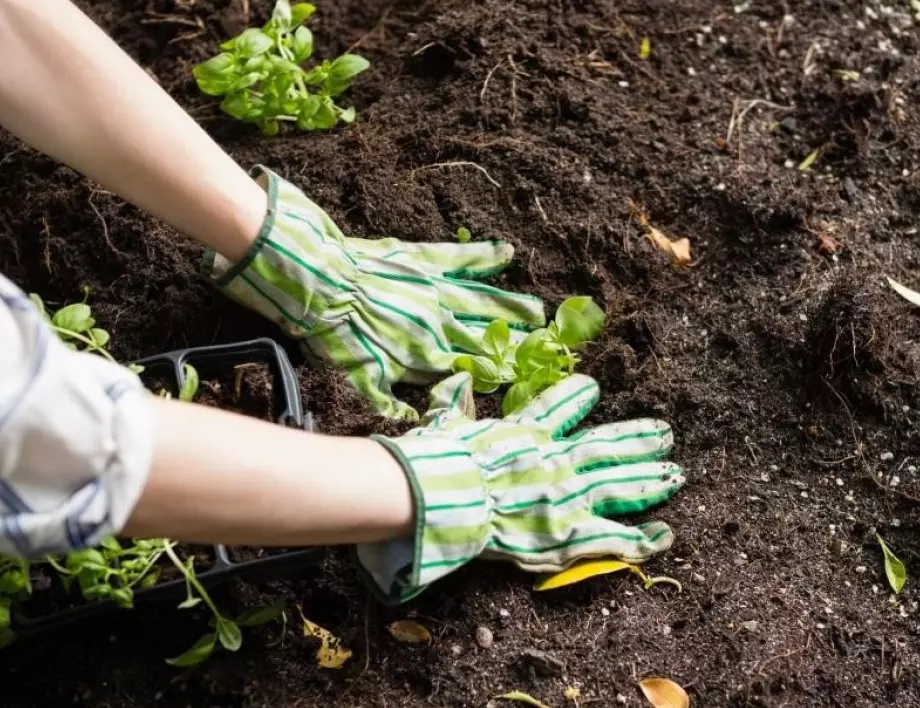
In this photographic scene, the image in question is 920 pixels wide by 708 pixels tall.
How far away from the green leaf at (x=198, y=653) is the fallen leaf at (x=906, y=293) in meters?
1.22

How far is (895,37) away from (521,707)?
1.55 metres

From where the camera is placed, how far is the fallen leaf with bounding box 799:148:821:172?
187cm

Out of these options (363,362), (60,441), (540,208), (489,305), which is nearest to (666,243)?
(540,208)

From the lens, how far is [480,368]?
1.58 m

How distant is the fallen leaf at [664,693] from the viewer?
1328mm

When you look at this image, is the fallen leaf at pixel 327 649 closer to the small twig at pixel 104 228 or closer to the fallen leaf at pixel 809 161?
the small twig at pixel 104 228

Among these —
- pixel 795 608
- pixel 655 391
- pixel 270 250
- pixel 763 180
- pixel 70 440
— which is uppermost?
pixel 70 440

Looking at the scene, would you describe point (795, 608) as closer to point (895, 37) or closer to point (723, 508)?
point (723, 508)

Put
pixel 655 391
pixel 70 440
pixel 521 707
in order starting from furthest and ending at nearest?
pixel 655 391 → pixel 521 707 → pixel 70 440

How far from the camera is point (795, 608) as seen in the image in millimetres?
1404

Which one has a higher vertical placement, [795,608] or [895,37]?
[895,37]

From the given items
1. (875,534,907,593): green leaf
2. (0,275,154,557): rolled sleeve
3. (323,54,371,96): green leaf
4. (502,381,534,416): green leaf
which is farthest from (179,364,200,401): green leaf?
(875,534,907,593): green leaf

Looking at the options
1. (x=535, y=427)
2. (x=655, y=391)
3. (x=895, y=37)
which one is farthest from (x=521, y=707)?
(x=895, y=37)

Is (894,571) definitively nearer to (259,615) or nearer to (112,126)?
(259,615)
